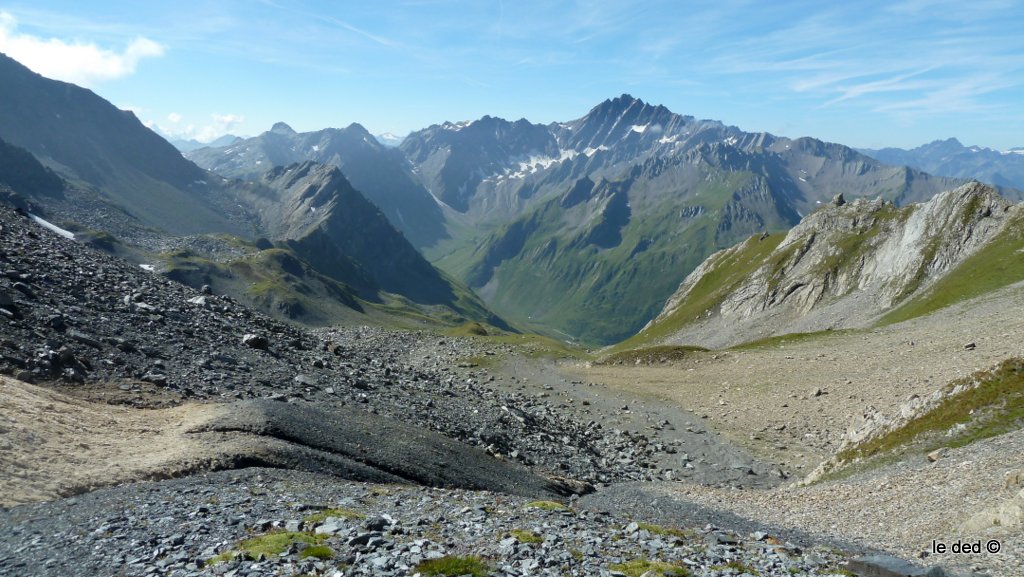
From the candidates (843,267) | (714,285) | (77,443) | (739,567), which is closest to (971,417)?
(739,567)

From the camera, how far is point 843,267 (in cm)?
11312

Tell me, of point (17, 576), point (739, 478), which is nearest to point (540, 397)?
point (739, 478)

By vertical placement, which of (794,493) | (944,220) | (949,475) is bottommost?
(794,493)

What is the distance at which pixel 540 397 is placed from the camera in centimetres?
6469

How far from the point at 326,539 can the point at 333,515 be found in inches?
93.7

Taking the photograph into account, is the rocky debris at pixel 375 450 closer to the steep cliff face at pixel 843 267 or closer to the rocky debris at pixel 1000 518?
the rocky debris at pixel 1000 518

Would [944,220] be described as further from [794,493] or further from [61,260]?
[61,260]

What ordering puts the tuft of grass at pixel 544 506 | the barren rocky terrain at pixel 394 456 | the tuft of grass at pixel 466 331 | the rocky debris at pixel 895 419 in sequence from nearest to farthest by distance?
the barren rocky terrain at pixel 394 456 → the tuft of grass at pixel 544 506 → the rocky debris at pixel 895 419 → the tuft of grass at pixel 466 331

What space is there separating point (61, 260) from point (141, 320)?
41.1ft

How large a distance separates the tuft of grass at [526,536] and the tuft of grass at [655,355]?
2435 inches

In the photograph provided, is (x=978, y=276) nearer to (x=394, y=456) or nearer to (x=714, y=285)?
(x=714, y=285)

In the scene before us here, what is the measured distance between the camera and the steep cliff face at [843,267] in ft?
312

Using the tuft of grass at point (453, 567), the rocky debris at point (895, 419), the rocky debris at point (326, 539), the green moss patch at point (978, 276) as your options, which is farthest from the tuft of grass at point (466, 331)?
the tuft of grass at point (453, 567)

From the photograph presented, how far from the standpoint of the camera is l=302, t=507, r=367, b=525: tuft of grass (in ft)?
58.2
